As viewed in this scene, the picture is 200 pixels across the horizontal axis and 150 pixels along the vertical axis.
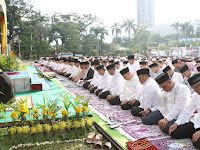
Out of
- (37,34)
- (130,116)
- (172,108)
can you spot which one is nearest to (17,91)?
(130,116)

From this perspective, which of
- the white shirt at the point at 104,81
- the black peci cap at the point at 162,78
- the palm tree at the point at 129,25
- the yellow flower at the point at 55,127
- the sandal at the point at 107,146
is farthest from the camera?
the palm tree at the point at 129,25

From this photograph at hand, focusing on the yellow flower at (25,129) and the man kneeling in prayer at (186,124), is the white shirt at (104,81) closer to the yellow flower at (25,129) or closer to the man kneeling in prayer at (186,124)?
the man kneeling in prayer at (186,124)

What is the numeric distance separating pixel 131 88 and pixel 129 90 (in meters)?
0.07

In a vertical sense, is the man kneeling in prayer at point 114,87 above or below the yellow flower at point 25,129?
above

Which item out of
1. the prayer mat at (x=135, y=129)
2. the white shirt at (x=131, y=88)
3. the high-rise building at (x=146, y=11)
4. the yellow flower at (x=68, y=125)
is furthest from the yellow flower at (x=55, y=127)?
the high-rise building at (x=146, y=11)

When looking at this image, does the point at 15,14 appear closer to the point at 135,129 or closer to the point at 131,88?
the point at 131,88

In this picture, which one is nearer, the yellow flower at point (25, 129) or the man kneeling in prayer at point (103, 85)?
the yellow flower at point (25, 129)

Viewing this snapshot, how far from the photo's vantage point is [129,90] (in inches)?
204

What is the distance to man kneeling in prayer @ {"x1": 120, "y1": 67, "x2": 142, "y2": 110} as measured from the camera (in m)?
4.94

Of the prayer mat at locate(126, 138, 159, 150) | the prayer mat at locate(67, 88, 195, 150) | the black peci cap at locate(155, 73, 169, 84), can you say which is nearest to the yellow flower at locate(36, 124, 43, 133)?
the prayer mat at locate(67, 88, 195, 150)

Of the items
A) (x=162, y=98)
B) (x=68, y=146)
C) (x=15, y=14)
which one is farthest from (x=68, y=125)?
(x=15, y=14)

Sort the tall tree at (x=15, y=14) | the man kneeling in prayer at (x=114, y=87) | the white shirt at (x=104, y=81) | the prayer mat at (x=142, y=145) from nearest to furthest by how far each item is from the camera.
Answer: the prayer mat at (x=142, y=145)
the man kneeling in prayer at (x=114, y=87)
the white shirt at (x=104, y=81)
the tall tree at (x=15, y=14)

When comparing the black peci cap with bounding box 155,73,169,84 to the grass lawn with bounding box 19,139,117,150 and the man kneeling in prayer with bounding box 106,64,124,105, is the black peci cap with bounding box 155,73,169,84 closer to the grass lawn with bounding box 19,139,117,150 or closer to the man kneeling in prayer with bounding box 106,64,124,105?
the grass lawn with bounding box 19,139,117,150

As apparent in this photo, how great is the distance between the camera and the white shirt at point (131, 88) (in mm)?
5039
